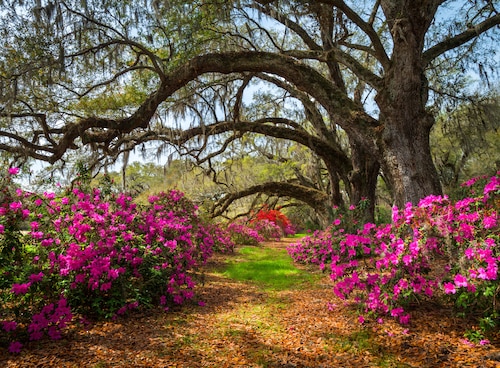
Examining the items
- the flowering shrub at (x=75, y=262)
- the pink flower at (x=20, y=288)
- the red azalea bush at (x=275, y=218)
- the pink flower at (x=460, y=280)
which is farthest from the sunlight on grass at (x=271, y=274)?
the red azalea bush at (x=275, y=218)

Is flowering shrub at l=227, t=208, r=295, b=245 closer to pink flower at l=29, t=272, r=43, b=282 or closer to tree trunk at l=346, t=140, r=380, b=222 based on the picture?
tree trunk at l=346, t=140, r=380, b=222

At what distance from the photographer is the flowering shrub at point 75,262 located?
2.99 meters

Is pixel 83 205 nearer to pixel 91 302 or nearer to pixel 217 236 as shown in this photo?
pixel 91 302

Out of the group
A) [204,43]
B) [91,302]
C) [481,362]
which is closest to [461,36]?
[204,43]

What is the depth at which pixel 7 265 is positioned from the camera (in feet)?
9.68

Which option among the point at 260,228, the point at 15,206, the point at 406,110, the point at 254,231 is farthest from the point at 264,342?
the point at 260,228

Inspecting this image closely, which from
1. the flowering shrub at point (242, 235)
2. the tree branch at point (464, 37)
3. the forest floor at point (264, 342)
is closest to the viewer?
the forest floor at point (264, 342)

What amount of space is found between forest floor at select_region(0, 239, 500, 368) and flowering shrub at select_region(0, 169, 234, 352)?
252 millimetres

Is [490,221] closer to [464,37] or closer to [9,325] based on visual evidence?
[9,325]

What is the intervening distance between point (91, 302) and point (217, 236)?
6.37m

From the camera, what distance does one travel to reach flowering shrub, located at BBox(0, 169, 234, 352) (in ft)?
9.82

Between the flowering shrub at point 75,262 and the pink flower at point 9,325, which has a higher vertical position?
the flowering shrub at point 75,262

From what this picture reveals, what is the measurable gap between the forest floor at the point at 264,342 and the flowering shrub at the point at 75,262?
25 centimetres

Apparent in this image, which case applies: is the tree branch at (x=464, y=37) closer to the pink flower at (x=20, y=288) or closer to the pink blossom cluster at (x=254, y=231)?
the pink flower at (x=20, y=288)
